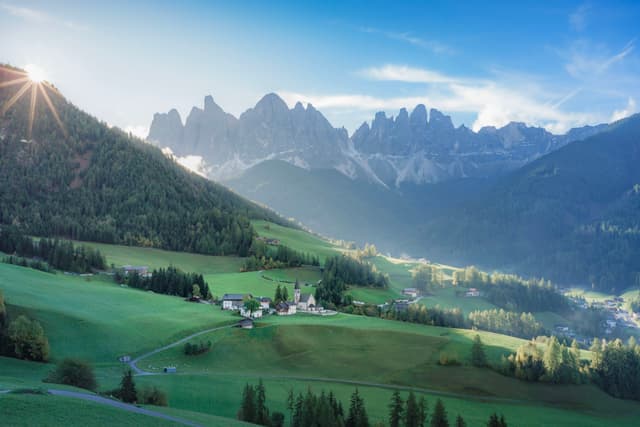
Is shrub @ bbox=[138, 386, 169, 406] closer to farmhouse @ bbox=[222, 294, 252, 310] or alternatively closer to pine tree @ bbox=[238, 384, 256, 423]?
pine tree @ bbox=[238, 384, 256, 423]

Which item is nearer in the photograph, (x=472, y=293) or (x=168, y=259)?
(x=168, y=259)

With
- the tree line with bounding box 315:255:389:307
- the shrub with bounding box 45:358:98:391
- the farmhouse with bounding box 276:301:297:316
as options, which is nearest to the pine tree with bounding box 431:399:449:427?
the shrub with bounding box 45:358:98:391

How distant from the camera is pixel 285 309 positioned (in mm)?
103312

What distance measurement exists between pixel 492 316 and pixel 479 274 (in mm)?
57799

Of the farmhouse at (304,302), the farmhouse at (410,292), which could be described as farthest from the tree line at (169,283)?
the farmhouse at (410,292)

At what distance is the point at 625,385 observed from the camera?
80.2 m

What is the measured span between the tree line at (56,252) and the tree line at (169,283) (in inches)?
479

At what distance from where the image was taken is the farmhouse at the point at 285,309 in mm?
102500

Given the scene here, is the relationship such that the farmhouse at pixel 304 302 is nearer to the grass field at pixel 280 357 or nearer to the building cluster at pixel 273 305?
the building cluster at pixel 273 305

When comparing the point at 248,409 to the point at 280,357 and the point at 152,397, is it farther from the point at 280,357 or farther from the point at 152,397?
the point at 280,357

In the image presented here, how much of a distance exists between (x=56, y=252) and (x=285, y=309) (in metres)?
61.7

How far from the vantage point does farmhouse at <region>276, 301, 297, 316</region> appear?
102 m

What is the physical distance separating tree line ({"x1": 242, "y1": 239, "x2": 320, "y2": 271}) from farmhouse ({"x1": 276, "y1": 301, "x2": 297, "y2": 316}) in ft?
177

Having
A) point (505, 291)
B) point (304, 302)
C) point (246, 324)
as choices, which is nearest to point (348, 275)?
point (304, 302)
